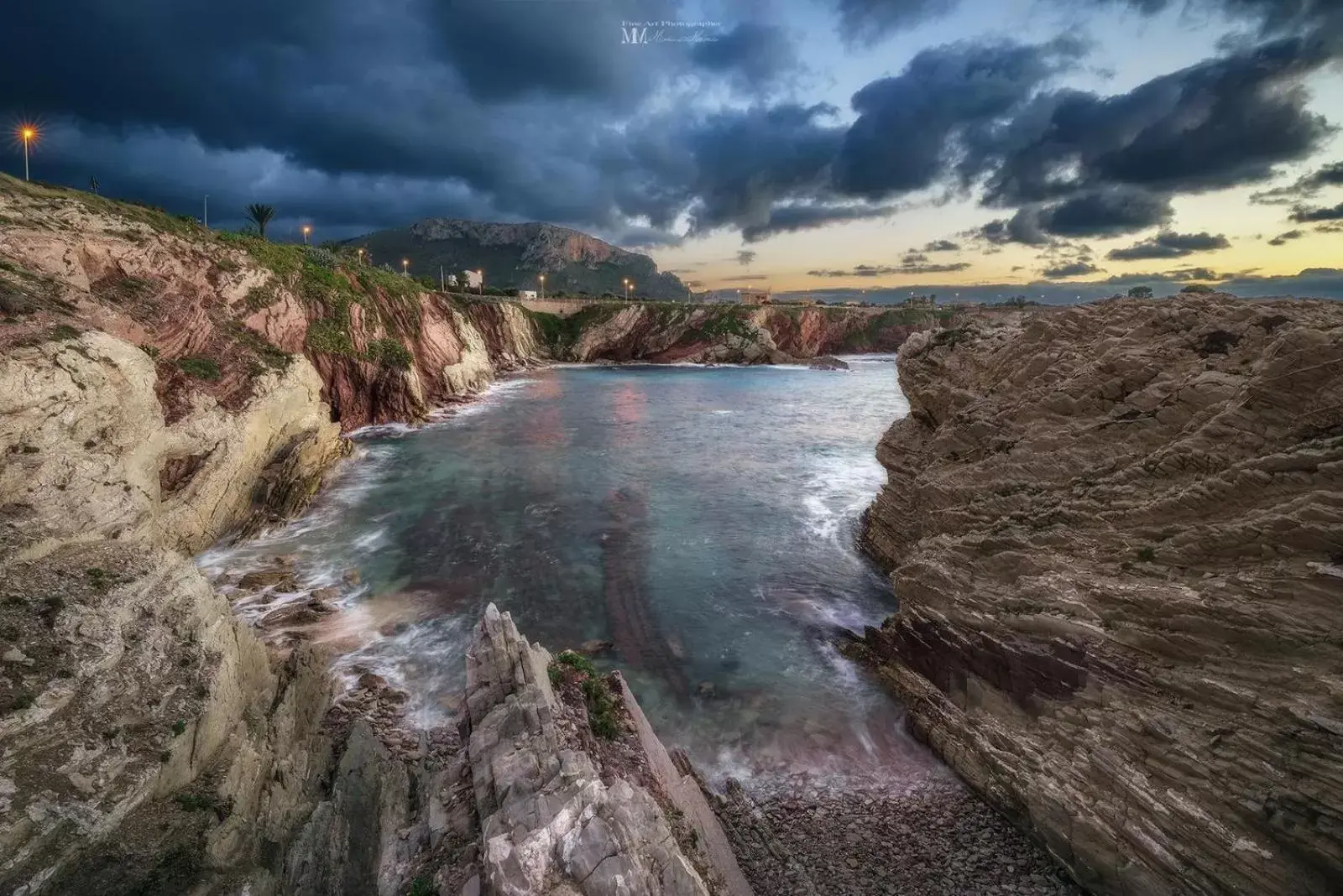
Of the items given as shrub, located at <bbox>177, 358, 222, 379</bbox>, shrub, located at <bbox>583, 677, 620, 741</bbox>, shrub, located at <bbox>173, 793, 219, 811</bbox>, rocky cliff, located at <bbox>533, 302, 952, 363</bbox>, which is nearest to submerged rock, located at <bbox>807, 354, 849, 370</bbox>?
rocky cliff, located at <bbox>533, 302, 952, 363</bbox>

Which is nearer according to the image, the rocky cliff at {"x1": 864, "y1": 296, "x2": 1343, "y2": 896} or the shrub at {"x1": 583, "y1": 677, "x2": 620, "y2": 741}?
the rocky cliff at {"x1": 864, "y1": 296, "x2": 1343, "y2": 896}

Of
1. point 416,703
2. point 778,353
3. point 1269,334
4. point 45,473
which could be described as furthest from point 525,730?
point 778,353

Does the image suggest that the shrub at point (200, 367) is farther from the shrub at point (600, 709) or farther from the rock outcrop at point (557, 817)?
the shrub at point (600, 709)

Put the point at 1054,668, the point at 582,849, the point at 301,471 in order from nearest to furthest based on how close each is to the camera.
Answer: the point at 582,849
the point at 1054,668
the point at 301,471

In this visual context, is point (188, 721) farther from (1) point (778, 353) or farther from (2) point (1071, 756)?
(1) point (778, 353)

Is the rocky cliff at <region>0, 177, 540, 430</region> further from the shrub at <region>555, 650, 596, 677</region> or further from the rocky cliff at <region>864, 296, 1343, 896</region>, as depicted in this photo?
the rocky cliff at <region>864, 296, 1343, 896</region>

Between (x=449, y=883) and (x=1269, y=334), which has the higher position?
(x=1269, y=334)

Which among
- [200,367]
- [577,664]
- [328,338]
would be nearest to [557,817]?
[577,664]
